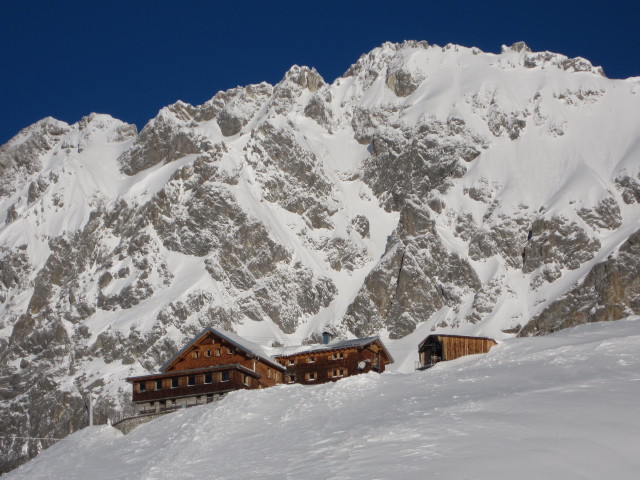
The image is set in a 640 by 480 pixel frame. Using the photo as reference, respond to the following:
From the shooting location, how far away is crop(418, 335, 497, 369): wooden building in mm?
75875

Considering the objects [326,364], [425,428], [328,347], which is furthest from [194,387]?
[425,428]

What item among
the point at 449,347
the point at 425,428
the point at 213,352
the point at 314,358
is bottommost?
the point at 425,428

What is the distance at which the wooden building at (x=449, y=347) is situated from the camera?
75875 mm

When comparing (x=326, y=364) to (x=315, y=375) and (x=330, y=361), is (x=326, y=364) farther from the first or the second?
(x=315, y=375)

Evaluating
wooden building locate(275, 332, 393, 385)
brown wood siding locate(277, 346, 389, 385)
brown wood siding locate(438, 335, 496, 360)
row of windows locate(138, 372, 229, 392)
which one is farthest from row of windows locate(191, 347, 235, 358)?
brown wood siding locate(438, 335, 496, 360)

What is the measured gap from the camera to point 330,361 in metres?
93.4

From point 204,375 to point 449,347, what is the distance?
17867 millimetres

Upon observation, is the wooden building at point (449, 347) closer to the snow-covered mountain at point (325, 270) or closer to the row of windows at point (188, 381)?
the row of windows at point (188, 381)

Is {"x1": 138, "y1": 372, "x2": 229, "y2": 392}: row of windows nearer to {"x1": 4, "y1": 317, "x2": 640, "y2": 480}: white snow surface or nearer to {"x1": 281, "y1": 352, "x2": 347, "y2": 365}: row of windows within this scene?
{"x1": 281, "y1": 352, "x2": 347, "y2": 365}: row of windows

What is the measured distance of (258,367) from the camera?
8594 cm

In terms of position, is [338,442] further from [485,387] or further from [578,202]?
[578,202]

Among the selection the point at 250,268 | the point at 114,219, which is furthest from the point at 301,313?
the point at 114,219

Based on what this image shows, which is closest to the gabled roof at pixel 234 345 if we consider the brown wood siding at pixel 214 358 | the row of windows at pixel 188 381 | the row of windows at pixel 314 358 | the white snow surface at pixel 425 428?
the brown wood siding at pixel 214 358

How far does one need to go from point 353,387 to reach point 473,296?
382 ft
